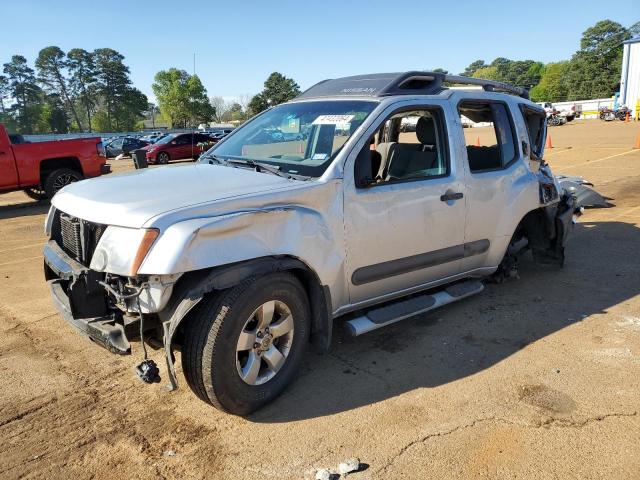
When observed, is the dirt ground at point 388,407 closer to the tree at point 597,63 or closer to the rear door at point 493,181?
the rear door at point 493,181

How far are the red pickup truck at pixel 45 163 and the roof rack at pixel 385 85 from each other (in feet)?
29.8

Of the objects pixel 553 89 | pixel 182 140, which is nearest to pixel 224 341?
pixel 182 140

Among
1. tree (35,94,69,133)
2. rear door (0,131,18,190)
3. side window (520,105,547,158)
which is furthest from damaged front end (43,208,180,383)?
tree (35,94,69,133)

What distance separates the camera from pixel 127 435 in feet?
9.46

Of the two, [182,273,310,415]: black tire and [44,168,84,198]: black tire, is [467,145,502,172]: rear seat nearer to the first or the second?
[182,273,310,415]: black tire

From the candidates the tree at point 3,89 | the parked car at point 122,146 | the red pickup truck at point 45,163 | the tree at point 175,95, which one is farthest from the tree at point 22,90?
the red pickup truck at point 45,163

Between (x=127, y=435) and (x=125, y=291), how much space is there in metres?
0.84

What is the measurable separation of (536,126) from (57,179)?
10355 millimetres

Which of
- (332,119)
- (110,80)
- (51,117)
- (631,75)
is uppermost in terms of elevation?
(110,80)

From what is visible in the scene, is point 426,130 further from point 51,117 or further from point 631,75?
point 51,117

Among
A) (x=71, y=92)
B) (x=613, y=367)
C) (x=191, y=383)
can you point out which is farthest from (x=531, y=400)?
(x=71, y=92)

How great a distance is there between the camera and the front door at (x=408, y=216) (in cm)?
347

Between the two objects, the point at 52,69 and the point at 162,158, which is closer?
the point at 162,158

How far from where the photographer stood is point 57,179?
38.0ft
